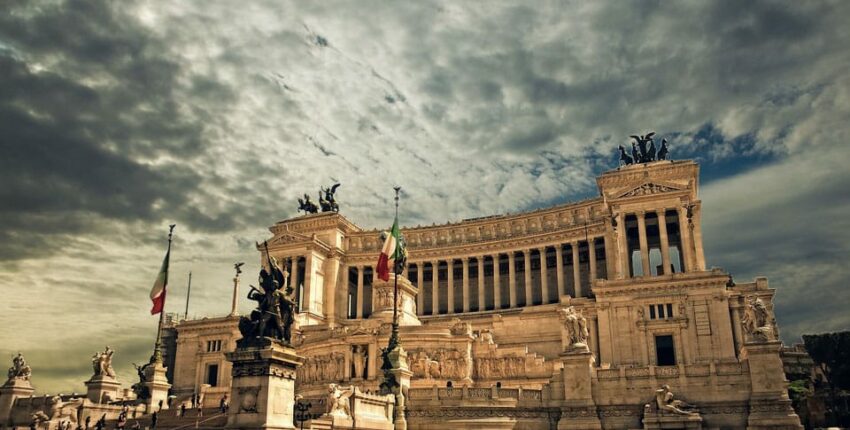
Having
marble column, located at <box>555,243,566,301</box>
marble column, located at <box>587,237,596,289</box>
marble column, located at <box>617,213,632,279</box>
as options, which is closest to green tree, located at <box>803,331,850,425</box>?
marble column, located at <box>617,213,632,279</box>

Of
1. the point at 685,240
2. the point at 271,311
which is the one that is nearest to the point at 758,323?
the point at 685,240

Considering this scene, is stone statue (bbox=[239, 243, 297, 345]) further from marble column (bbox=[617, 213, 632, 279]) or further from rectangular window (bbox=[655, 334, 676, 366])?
marble column (bbox=[617, 213, 632, 279])

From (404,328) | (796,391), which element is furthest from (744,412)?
(404,328)

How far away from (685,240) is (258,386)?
58.1 m

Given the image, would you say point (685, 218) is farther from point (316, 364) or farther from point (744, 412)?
point (316, 364)

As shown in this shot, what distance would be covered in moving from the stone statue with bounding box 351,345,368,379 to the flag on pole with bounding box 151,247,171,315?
14541 mm

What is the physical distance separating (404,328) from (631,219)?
3177 centimetres

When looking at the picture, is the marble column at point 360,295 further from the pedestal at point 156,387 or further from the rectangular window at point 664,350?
the pedestal at point 156,387

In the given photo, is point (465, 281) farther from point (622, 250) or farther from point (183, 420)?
point (183, 420)

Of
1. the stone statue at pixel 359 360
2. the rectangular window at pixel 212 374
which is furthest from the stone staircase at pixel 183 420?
the rectangular window at pixel 212 374

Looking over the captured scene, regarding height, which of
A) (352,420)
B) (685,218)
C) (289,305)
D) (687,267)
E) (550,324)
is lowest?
(352,420)

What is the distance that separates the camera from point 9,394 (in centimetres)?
4453

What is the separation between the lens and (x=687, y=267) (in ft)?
228

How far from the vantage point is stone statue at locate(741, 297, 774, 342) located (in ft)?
132
